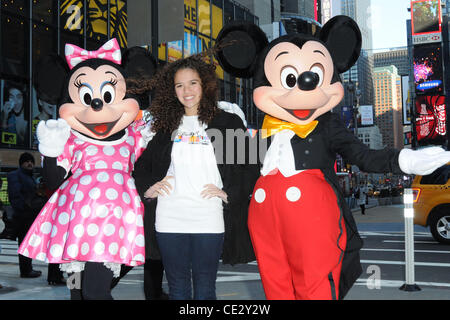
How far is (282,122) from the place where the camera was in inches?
146

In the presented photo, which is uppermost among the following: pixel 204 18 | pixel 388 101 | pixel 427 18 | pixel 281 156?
pixel 388 101

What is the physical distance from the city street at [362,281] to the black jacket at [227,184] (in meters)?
2.34

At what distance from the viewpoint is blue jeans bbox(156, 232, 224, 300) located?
10.8 feet

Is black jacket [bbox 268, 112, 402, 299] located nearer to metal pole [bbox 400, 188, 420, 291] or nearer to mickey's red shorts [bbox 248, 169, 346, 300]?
mickey's red shorts [bbox 248, 169, 346, 300]

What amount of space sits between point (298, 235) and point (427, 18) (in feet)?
158

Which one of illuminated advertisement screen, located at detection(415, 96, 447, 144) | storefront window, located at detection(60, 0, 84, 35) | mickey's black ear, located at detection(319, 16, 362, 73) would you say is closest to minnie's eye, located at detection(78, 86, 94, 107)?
mickey's black ear, located at detection(319, 16, 362, 73)

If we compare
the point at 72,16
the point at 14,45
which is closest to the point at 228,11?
the point at 72,16

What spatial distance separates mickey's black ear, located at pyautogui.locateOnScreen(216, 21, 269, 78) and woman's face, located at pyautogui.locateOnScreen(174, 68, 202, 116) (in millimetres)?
469

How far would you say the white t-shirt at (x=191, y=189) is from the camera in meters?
3.29

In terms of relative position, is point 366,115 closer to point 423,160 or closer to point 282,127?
point 282,127

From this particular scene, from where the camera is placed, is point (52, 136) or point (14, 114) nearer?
point (52, 136)

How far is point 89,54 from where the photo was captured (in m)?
4.26

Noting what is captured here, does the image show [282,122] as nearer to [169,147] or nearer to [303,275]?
[169,147]

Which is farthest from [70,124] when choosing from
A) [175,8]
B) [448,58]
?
[448,58]
